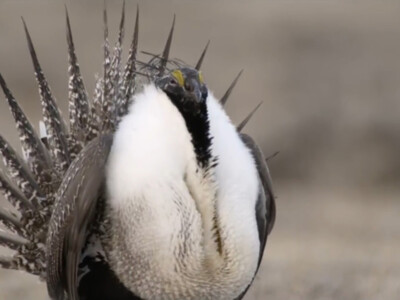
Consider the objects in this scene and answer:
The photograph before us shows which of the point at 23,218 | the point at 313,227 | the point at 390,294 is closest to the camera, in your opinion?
the point at 23,218

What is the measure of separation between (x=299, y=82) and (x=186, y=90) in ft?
16.4

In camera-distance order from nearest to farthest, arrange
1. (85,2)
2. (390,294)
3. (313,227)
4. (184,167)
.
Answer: (184,167) < (390,294) < (313,227) < (85,2)

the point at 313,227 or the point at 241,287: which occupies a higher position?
the point at 241,287

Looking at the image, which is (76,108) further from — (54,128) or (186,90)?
(186,90)

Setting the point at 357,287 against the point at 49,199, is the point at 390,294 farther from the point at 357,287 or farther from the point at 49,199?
the point at 49,199

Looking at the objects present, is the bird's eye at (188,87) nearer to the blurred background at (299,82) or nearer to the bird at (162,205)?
the bird at (162,205)

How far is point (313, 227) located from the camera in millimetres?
6562

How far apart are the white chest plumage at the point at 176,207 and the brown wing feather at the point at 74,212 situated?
0.03m

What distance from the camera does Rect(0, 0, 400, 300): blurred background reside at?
693 centimetres

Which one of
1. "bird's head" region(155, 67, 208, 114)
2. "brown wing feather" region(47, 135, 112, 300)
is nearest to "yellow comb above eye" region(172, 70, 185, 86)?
"bird's head" region(155, 67, 208, 114)

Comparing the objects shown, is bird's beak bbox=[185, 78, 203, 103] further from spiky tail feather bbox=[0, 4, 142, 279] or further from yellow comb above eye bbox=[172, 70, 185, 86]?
spiky tail feather bbox=[0, 4, 142, 279]

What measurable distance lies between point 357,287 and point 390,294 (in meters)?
0.14

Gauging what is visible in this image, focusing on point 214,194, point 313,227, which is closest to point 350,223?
point 313,227

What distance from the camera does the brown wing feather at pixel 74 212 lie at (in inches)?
123
